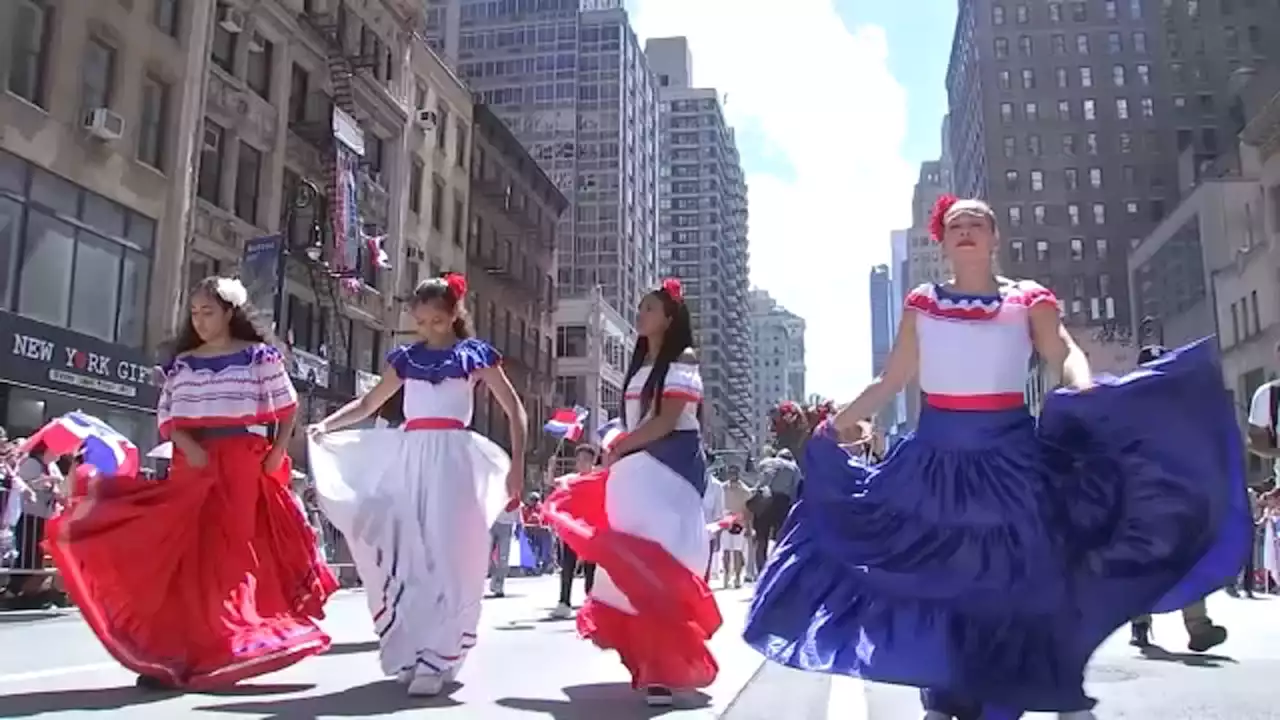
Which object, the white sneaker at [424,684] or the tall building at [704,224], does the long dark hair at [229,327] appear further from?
the tall building at [704,224]

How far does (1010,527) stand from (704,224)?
6232 inches

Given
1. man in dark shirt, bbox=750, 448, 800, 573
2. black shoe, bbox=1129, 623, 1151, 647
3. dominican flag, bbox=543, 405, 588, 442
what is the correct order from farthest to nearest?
dominican flag, bbox=543, 405, 588, 442, man in dark shirt, bbox=750, 448, 800, 573, black shoe, bbox=1129, 623, 1151, 647

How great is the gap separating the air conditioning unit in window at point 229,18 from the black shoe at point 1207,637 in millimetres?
24776

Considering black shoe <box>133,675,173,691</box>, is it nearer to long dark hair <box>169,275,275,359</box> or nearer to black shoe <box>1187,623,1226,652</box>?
long dark hair <box>169,275,275,359</box>

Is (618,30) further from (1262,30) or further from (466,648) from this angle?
(466,648)

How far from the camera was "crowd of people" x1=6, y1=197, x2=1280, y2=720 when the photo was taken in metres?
3.80

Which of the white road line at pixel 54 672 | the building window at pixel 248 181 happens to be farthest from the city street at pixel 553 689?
the building window at pixel 248 181

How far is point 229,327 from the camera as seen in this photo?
630 centimetres

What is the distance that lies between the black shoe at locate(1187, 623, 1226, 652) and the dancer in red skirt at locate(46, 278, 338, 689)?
6001mm

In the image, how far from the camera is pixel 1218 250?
2299 inches

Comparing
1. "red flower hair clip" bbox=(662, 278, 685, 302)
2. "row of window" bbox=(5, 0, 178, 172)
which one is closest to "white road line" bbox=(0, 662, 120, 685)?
"red flower hair clip" bbox=(662, 278, 685, 302)

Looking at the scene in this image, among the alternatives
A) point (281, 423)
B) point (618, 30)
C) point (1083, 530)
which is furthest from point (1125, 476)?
point (618, 30)

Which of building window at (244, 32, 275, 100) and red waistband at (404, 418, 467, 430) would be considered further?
building window at (244, 32, 275, 100)

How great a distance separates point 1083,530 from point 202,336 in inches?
177
